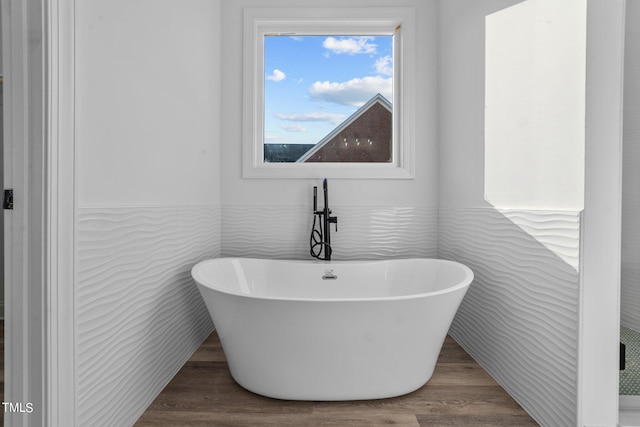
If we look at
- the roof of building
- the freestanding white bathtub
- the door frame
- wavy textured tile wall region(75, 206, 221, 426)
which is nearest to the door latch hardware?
the door frame

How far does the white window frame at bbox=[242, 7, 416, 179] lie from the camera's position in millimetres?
2768

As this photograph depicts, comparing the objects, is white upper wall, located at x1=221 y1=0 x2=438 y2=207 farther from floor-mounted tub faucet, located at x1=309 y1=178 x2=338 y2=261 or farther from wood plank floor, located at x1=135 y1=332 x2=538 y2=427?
wood plank floor, located at x1=135 y1=332 x2=538 y2=427

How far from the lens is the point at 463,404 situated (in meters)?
1.74

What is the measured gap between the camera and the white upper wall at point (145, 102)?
131 cm

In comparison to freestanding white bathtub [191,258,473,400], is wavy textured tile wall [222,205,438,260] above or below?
above

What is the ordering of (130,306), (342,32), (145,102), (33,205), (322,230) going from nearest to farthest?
1. (33,205)
2. (130,306)
3. (145,102)
4. (322,230)
5. (342,32)

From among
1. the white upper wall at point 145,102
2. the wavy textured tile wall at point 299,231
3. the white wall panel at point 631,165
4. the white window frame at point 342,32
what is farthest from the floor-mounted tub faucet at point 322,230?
the white wall panel at point 631,165

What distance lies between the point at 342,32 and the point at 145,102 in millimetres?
1703

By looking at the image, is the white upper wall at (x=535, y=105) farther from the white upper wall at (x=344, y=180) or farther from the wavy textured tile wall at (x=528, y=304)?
the white upper wall at (x=344, y=180)

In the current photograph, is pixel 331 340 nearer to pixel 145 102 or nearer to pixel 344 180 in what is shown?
pixel 145 102

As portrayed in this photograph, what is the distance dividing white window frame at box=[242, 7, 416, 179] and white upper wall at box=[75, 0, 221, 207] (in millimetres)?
281

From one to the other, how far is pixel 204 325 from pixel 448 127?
205 cm

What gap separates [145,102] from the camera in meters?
1.69

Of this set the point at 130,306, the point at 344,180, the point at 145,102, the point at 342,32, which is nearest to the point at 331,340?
the point at 130,306
